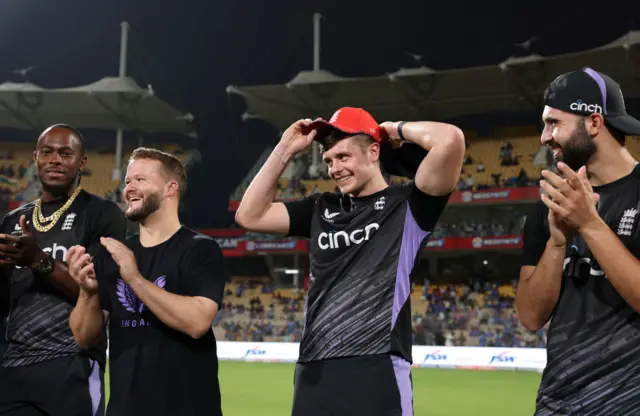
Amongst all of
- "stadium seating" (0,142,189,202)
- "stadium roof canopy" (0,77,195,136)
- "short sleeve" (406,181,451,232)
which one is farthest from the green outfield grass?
"stadium seating" (0,142,189,202)

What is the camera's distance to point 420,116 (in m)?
36.8

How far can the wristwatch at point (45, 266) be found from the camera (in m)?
3.78

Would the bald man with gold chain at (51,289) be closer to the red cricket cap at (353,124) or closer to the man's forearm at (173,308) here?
the man's forearm at (173,308)

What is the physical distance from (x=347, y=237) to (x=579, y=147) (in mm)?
1188

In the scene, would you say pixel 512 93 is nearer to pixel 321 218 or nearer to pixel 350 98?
pixel 350 98

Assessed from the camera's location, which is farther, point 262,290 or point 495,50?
point 495,50

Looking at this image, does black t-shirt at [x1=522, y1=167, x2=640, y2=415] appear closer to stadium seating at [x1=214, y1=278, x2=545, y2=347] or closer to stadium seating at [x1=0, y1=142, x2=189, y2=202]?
stadium seating at [x1=214, y1=278, x2=545, y2=347]

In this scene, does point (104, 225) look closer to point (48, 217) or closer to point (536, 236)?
point (48, 217)

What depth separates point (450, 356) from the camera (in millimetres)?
19625

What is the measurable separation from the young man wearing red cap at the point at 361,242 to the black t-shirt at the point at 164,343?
0.40 meters

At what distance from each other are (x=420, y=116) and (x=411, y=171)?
33841mm

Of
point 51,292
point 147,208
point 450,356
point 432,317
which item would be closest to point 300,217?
point 147,208

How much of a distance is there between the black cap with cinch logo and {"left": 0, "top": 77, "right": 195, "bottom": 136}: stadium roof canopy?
119 feet

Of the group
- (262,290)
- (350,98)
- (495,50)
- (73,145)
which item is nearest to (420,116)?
(350,98)
